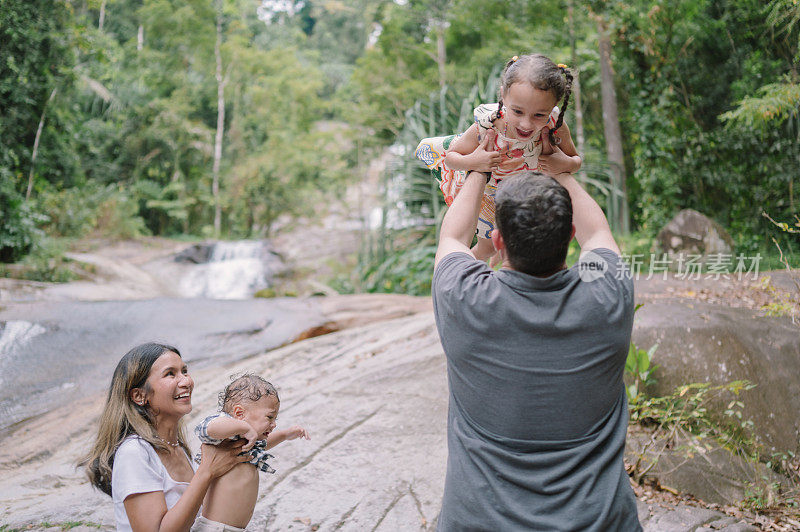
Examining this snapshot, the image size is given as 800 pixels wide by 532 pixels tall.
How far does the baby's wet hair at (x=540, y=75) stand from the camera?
1.62 metres

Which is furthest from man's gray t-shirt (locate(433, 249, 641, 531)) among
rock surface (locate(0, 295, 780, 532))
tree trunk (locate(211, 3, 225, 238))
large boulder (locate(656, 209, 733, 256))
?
Answer: tree trunk (locate(211, 3, 225, 238))

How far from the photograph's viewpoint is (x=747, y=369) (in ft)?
12.3

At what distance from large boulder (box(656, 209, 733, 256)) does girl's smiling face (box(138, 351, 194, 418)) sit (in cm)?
632

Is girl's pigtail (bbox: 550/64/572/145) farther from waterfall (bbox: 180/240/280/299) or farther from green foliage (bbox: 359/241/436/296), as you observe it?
waterfall (bbox: 180/240/280/299)

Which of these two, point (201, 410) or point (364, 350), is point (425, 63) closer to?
point (364, 350)

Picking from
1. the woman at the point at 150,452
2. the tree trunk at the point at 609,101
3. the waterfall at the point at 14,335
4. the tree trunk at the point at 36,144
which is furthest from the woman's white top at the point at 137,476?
the tree trunk at the point at 36,144

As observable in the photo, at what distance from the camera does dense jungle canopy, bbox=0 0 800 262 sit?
886cm

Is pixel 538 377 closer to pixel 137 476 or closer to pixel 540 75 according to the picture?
pixel 540 75

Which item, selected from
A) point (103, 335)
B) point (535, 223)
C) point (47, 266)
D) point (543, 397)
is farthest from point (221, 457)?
point (47, 266)

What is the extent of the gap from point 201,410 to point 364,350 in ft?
4.57

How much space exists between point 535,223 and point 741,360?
3198 millimetres

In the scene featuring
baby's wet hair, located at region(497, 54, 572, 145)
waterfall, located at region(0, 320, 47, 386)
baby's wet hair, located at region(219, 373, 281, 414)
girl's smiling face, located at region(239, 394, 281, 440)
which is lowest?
waterfall, located at region(0, 320, 47, 386)

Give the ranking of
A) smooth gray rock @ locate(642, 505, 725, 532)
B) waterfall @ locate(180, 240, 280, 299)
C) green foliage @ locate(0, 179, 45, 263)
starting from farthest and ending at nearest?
waterfall @ locate(180, 240, 280, 299), green foliage @ locate(0, 179, 45, 263), smooth gray rock @ locate(642, 505, 725, 532)

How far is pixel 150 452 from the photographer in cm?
172
